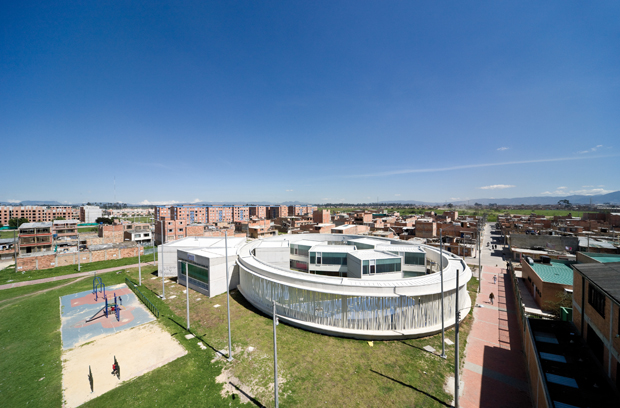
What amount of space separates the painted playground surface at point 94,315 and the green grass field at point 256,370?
3.21ft

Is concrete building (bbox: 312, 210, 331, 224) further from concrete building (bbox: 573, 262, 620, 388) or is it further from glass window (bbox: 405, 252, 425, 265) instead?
concrete building (bbox: 573, 262, 620, 388)

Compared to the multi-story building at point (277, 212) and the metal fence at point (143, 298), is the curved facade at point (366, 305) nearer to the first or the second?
the metal fence at point (143, 298)

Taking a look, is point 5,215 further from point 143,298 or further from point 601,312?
point 601,312

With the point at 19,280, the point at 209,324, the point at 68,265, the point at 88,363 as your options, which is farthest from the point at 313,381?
the point at 68,265

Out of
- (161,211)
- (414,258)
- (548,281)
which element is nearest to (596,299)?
(548,281)

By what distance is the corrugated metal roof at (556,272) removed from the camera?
2628 cm

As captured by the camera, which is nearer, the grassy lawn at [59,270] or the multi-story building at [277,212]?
the grassy lawn at [59,270]

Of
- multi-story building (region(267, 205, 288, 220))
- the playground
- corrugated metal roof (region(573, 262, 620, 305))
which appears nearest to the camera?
corrugated metal roof (region(573, 262, 620, 305))

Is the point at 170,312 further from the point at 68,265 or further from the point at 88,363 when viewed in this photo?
the point at 68,265

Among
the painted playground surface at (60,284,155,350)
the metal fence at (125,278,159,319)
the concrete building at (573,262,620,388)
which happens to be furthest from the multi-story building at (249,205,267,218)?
the concrete building at (573,262,620,388)

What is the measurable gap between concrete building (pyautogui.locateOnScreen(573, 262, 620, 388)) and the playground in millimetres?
27709

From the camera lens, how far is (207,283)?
3002 cm

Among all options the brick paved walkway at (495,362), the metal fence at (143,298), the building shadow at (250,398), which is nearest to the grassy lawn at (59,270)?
the metal fence at (143,298)

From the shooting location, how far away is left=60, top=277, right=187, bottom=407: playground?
51.5 feet
